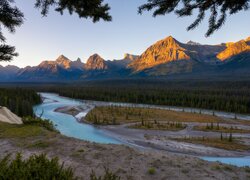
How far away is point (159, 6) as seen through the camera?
15.8ft

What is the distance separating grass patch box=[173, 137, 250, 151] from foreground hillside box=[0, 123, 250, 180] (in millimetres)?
24412

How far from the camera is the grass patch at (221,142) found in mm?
36031

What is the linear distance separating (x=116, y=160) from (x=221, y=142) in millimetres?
30948

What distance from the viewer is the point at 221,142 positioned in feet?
127

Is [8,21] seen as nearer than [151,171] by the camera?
Yes

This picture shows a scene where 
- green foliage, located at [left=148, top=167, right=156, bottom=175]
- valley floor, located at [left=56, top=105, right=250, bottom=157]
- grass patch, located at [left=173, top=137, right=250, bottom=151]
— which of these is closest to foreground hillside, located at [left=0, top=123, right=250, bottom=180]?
green foliage, located at [left=148, top=167, right=156, bottom=175]

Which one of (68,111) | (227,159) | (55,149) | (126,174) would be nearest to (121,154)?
(126,174)

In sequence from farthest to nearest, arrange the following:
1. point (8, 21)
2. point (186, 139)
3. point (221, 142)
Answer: point (186, 139), point (221, 142), point (8, 21)

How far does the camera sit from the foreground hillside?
12.3 m

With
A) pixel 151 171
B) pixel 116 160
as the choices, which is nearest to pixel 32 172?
pixel 151 171

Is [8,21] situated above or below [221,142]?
A: above

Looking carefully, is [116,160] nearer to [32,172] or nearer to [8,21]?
[32,172]

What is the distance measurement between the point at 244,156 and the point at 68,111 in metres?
60.4

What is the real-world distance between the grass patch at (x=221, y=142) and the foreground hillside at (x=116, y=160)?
2441cm
